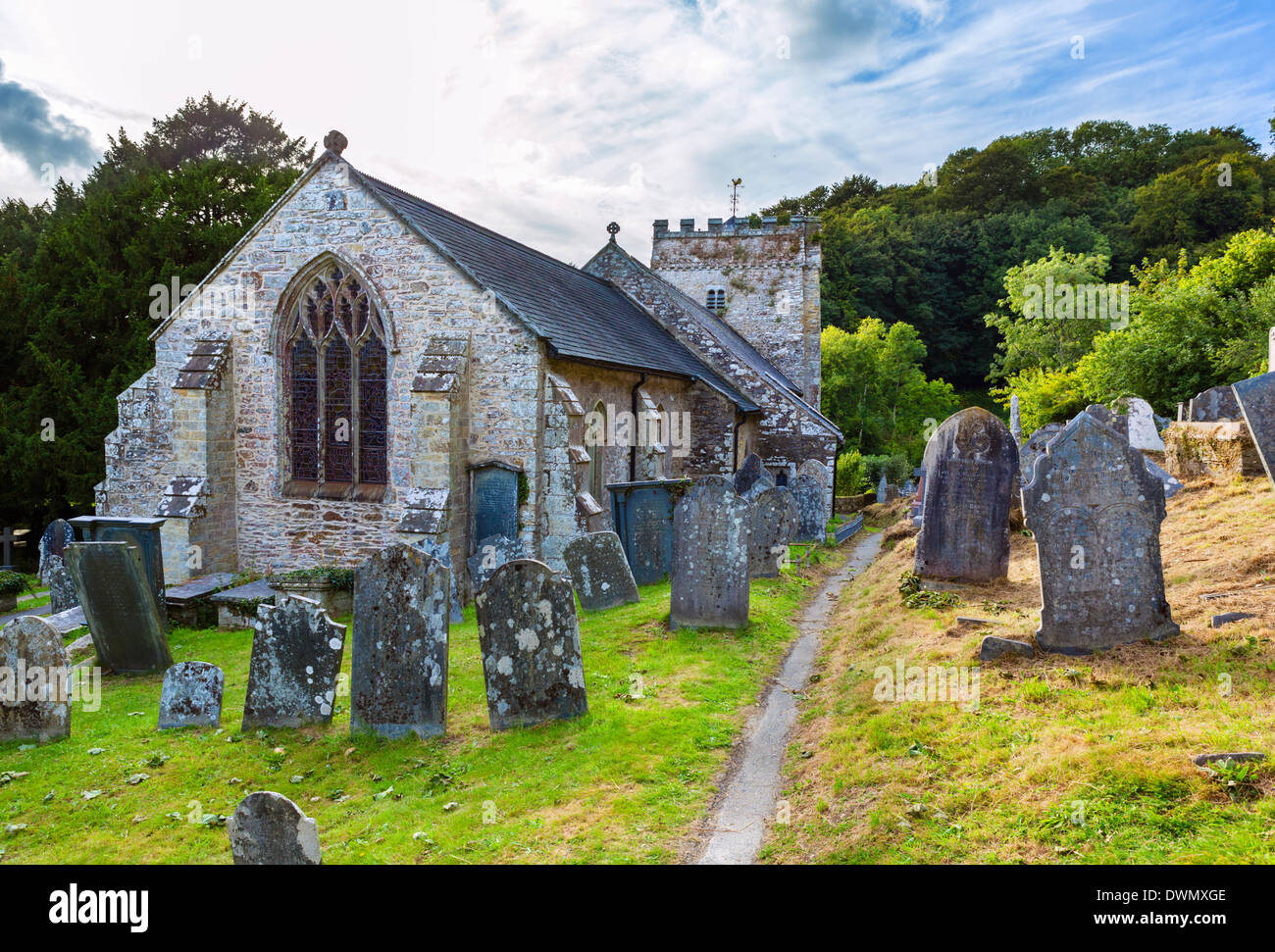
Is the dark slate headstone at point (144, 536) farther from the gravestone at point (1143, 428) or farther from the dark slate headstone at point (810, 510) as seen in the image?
the gravestone at point (1143, 428)

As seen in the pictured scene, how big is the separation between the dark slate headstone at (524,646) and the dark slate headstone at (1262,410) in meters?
6.24

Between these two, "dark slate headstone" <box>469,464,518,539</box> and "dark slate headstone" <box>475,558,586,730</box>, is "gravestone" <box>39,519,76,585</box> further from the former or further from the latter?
"dark slate headstone" <box>475,558,586,730</box>

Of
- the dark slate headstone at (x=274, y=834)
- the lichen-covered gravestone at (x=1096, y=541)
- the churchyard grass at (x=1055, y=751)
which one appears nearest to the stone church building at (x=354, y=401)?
the churchyard grass at (x=1055, y=751)

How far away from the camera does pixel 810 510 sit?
61.8 ft

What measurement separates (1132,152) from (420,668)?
213ft

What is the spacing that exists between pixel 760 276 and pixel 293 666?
2648 centimetres

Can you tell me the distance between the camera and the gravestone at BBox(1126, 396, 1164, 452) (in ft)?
45.0

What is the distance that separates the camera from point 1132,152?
2121 inches

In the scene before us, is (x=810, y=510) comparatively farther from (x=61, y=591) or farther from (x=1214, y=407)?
(x=61, y=591)

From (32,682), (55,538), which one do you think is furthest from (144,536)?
(55,538)

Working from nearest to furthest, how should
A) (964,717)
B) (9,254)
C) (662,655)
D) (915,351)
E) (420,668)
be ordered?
(964,717)
(420,668)
(662,655)
(9,254)
(915,351)

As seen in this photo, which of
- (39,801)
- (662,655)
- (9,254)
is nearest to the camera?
(39,801)
